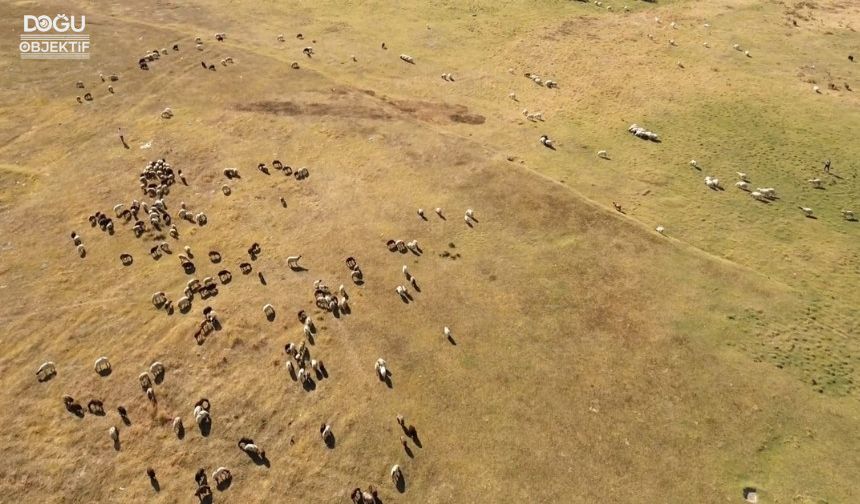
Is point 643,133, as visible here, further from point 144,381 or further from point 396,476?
point 144,381

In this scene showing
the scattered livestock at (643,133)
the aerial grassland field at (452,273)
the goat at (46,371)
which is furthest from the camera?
the scattered livestock at (643,133)

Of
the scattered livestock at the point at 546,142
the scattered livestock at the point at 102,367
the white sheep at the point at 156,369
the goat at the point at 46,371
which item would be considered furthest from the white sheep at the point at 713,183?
the goat at the point at 46,371

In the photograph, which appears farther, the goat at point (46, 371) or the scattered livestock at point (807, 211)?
the scattered livestock at point (807, 211)

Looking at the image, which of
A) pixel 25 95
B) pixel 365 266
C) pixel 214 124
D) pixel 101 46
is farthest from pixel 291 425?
pixel 101 46

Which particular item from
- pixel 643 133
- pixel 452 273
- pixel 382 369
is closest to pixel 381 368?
pixel 382 369

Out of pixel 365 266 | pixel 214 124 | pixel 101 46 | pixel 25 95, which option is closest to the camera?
pixel 365 266

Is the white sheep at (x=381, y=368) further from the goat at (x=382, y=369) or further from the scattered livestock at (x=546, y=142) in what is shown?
the scattered livestock at (x=546, y=142)

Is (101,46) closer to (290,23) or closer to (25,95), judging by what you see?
(25,95)
